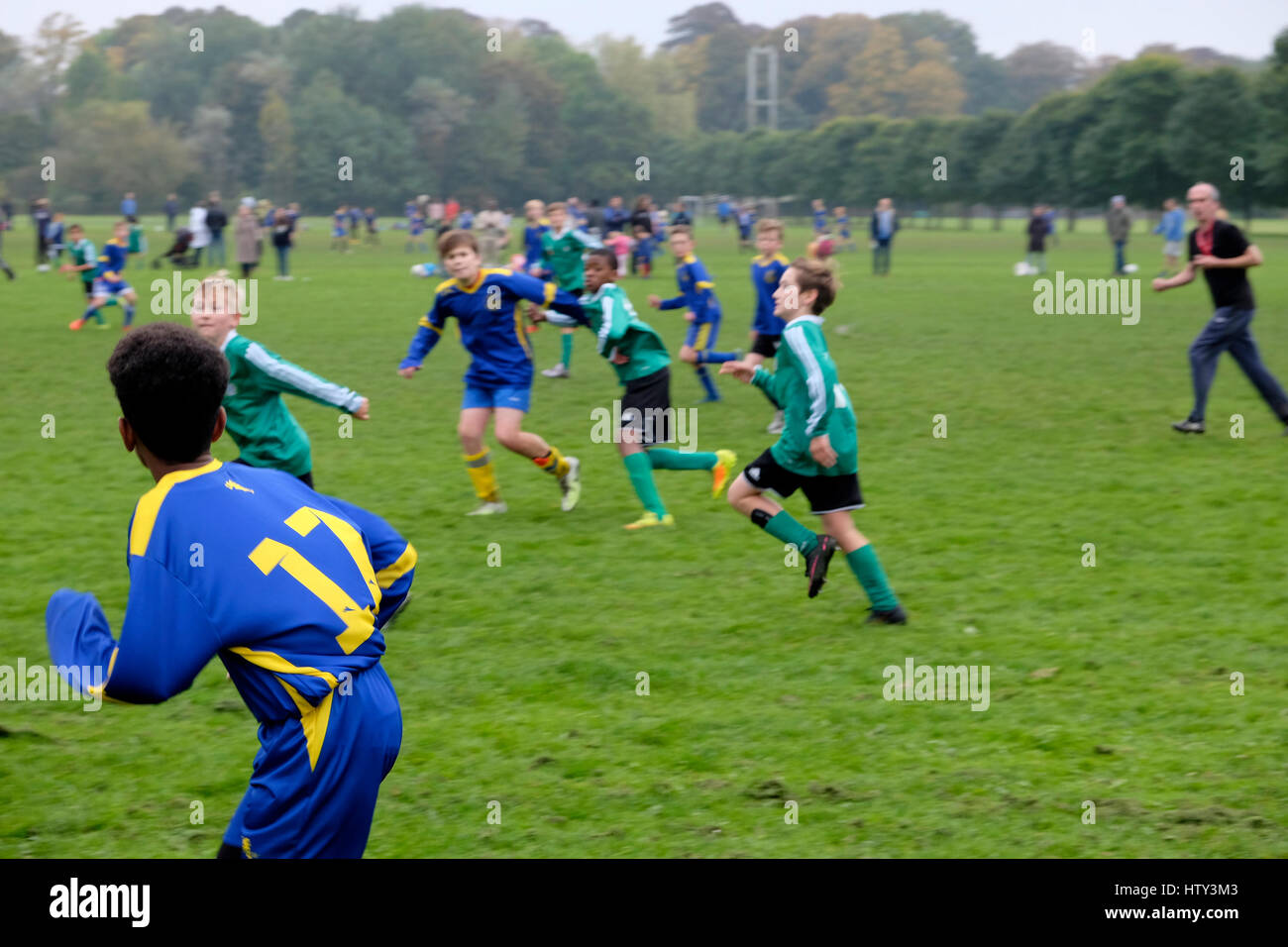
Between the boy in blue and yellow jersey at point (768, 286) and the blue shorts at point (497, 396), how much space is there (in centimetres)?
372

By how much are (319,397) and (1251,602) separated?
4.97m

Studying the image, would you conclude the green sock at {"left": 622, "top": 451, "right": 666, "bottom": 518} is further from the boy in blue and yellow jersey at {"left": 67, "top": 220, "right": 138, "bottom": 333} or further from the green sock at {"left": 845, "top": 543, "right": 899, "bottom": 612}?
the boy in blue and yellow jersey at {"left": 67, "top": 220, "right": 138, "bottom": 333}

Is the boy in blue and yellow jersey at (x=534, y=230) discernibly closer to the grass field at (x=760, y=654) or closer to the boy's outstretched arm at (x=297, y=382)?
the grass field at (x=760, y=654)

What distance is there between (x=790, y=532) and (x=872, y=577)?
49 cm

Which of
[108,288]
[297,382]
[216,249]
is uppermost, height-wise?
[216,249]

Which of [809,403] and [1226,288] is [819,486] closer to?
[809,403]

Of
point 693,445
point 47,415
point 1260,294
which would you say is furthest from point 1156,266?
point 47,415

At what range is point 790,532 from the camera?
23.4 feet

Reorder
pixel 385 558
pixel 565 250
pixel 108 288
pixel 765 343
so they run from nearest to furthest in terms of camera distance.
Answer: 1. pixel 385 558
2. pixel 765 343
3. pixel 565 250
4. pixel 108 288

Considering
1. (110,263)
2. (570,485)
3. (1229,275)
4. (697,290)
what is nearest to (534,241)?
(110,263)

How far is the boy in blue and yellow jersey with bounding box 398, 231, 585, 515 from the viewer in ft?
30.5

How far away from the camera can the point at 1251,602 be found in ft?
24.0

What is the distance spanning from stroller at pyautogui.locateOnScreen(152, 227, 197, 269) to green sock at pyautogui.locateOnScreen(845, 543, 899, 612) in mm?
31245

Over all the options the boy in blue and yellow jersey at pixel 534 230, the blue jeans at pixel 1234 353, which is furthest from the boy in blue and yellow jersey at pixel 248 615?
the boy in blue and yellow jersey at pixel 534 230
